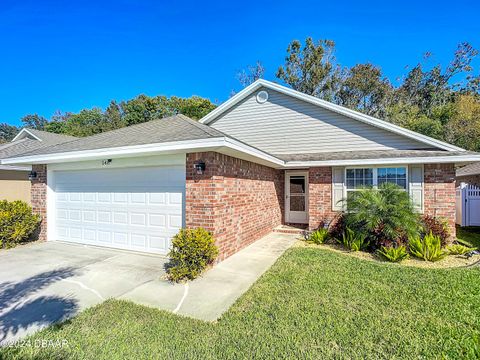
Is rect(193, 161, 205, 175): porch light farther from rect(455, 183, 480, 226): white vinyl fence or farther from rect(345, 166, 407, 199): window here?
rect(455, 183, 480, 226): white vinyl fence

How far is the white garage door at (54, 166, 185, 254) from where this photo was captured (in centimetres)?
669

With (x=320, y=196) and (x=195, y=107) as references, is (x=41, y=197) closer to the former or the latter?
(x=320, y=196)

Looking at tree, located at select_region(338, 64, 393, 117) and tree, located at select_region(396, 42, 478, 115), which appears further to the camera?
tree, located at select_region(396, 42, 478, 115)

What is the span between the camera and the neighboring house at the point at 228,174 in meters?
6.21

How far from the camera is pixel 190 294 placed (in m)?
4.48

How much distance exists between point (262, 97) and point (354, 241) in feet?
25.1

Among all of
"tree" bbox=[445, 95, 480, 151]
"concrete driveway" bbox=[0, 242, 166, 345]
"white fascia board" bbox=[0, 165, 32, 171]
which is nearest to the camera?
"concrete driveway" bbox=[0, 242, 166, 345]

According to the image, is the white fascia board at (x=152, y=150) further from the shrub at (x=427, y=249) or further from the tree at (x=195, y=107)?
the tree at (x=195, y=107)

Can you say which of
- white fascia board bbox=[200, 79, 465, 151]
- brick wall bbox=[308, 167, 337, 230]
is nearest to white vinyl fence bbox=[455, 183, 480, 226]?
white fascia board bbox=[200, 79, 465, 151]

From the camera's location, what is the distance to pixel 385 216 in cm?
699

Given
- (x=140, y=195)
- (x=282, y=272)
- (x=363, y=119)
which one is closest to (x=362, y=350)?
(x=282, y=272)

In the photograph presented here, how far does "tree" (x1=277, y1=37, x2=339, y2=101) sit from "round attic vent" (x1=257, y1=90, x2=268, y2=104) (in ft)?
57.8

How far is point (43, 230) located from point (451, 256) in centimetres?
1255

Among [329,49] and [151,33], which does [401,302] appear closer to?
[151,33]
